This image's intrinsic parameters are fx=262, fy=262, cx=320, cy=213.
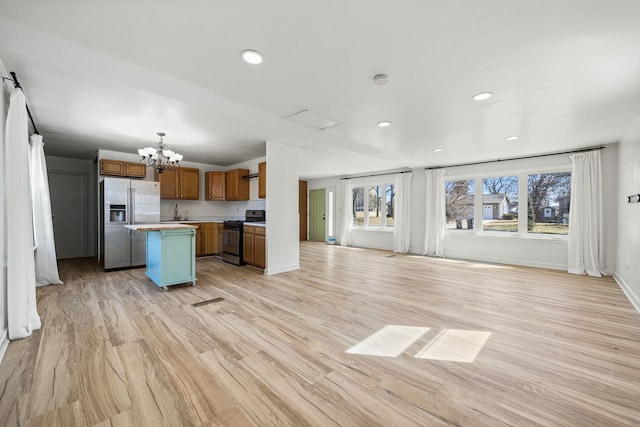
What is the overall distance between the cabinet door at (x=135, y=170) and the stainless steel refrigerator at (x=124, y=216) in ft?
1.30

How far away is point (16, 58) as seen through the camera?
2.18m

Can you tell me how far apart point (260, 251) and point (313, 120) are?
8.95ft

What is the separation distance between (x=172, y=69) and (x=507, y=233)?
711 cm

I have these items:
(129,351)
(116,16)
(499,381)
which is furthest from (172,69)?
(499,381)

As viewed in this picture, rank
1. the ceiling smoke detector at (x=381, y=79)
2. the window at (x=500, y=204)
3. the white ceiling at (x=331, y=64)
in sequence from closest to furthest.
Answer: the white ceiling at (x=331, y=64)
the ceiling smoke detector at (x=381, y=79)
the window at (x=500, y=204)

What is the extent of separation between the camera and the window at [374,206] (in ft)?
27.7

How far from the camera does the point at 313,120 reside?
3.67 metres

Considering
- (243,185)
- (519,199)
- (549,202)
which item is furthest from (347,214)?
(549,202)

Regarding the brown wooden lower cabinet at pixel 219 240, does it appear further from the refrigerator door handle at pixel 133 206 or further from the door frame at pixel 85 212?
the door frame at pixel 85 212

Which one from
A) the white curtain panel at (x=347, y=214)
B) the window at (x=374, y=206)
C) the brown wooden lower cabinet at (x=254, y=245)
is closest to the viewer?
the brown wooden lower cabinet at (x=254, y=245)

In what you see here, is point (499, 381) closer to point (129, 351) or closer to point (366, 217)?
point (129, 351)

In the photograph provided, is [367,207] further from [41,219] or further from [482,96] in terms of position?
[41,219]

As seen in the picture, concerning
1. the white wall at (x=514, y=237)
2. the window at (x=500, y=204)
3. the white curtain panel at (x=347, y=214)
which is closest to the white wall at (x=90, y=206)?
the white curtain panel at (x=347, y=214)

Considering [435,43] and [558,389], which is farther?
[435,43]
